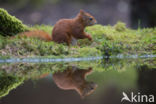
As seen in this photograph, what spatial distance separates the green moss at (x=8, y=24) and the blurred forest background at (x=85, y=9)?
2340mm

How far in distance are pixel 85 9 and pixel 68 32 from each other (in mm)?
4032

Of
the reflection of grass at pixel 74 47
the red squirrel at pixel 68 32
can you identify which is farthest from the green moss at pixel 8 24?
the red squirrel at pixel 68 32

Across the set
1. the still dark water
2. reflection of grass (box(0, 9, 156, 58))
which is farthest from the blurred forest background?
the still dark water

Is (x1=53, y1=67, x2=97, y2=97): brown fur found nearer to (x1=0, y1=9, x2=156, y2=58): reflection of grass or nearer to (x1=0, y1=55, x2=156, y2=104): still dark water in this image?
(x1=0, y1=55, x2=156, y2=104): still dark water

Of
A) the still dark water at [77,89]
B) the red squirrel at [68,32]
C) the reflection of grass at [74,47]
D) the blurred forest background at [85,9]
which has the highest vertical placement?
the blurred forest background at [85,9]

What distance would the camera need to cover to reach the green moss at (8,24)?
3.23 meters

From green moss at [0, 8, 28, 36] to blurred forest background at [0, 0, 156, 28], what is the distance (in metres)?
2.34

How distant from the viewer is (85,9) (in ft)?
24.1

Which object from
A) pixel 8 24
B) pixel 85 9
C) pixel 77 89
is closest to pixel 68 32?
pixel 8 24

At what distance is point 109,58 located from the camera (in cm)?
279

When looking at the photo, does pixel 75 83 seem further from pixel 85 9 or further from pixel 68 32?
pixel 85 9

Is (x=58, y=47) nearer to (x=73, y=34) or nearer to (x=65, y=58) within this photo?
(x=65, y=58)

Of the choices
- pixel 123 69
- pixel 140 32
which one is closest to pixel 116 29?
pixel 140 32

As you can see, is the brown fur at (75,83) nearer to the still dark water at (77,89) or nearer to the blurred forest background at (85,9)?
the still dark water at (77,89)
